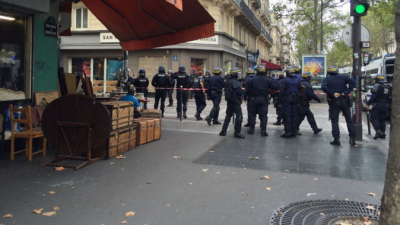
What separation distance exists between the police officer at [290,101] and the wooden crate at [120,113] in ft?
13.8

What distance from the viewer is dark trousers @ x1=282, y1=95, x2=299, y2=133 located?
881cm

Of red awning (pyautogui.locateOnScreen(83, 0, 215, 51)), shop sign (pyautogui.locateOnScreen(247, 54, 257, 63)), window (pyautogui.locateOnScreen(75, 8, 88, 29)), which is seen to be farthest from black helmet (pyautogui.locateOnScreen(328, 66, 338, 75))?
shop sign (pyautogui.locateOnScreen(247, 54, 257, 63))

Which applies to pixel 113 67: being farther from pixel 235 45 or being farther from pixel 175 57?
pixel 235 45

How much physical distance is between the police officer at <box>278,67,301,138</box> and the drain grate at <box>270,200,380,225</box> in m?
4.69

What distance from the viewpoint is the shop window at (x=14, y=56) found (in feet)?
21.1

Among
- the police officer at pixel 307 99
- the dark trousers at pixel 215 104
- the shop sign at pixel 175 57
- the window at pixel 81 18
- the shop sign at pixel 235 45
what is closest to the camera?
the police officer at pixel 307 99

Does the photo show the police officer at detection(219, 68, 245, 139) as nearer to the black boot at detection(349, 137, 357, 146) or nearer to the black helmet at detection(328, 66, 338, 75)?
the black helmet at detection(328, 66, 338, 75)

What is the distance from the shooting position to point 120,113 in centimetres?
643

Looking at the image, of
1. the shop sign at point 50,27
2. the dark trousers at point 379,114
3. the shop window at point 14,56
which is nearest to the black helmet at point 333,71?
the dark trousers at point 379,114

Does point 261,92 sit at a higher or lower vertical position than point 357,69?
lower

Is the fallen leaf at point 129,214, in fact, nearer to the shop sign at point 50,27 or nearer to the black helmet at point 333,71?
the shop sign at point 50,27

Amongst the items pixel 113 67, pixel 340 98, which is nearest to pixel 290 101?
pixel 340 98

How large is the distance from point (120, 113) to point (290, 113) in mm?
4646

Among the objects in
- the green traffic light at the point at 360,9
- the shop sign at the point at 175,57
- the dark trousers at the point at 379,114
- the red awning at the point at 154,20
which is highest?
the shop sign at the point at 175,57
